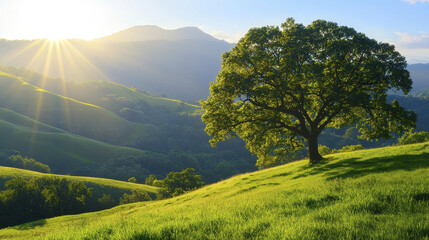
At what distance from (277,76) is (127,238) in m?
24.1

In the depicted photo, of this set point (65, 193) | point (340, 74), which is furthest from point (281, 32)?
point (65, 193)

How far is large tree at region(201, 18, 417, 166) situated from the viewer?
25.3 meters

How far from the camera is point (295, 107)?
2939 cm

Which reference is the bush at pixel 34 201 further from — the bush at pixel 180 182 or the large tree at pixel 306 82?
the large tree at pixel 306 82

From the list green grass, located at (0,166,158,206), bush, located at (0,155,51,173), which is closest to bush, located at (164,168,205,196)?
green grass, located at (0,166,158,206)

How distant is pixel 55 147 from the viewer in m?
152

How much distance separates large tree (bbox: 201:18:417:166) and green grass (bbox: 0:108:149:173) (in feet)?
471

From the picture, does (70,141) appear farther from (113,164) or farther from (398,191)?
(398,191)

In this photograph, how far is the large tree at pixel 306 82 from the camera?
25.3m

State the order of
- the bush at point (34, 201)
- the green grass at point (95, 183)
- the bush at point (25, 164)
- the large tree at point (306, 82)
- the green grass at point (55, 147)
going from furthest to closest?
the green grass at point (55, 147) → the bush at point (25, 164) → the green grass at point (95, 183) → the bush at point (34, 201) → the large tree at point (306, 82)

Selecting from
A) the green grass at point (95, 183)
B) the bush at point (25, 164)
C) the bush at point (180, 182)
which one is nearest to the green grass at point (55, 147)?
the bush at point (25, 164)

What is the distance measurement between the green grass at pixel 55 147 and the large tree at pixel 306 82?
143411 mm

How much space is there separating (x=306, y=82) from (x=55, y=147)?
167336 millimetres

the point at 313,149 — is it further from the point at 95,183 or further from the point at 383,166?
the point at 95,183
